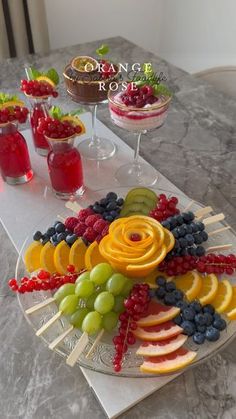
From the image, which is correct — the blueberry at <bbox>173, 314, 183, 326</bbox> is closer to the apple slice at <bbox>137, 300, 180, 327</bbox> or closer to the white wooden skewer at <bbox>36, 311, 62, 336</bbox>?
the apple slice at <bbox>137, 300, 180, 327</bbox>

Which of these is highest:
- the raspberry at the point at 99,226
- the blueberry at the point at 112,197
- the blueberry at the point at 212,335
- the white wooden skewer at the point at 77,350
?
the raspberry at the point at 99,226

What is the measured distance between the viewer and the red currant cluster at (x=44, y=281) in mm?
726

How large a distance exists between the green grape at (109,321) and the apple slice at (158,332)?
0.12ft

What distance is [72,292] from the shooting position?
0.71 meters

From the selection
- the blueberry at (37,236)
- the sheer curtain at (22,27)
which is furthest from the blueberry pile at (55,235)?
the sheer curtain at (22,27)

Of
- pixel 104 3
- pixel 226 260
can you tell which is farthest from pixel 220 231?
pixel 104 3

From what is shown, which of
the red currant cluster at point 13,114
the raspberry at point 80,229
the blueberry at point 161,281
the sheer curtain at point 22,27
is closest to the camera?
the blueberry at point 161,281

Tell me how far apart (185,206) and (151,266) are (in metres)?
0.28

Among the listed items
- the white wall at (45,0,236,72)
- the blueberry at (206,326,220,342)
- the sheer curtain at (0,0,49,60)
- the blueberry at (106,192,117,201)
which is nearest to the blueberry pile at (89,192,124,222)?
the blueberry at (106,192,117,201)

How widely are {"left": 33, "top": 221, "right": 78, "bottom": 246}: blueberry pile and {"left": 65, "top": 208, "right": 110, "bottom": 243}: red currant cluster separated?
12 mm

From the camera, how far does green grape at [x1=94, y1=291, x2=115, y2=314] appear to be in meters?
0.66

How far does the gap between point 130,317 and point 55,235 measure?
25cm

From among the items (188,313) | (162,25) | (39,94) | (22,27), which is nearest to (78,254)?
(188,313)

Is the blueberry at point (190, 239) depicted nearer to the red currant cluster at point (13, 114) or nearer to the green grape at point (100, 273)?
the green grape at point (100, 273)
